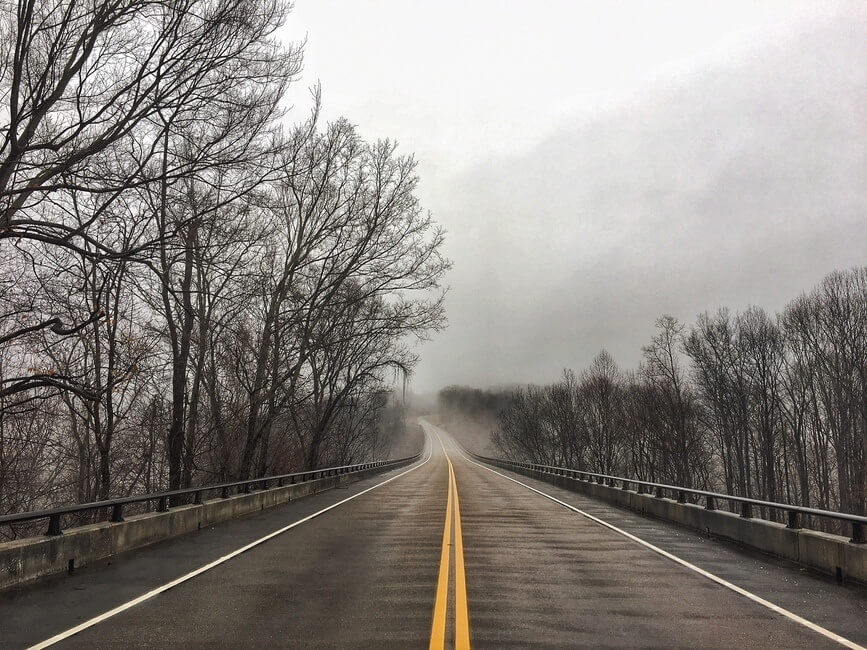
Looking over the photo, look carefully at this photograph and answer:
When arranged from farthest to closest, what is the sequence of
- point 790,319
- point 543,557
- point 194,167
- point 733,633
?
point 790,319
point 194,167
point 543,557
point 733,633

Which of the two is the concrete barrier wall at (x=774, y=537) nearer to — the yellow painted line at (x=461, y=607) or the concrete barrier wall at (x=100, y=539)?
the yellow painted line at (x=461, y=607)

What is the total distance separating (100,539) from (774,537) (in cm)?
1180

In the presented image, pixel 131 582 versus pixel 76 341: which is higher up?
pixel 76 341

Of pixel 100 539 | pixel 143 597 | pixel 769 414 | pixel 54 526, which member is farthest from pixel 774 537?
pixel 769 414

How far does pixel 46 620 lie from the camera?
650 cm

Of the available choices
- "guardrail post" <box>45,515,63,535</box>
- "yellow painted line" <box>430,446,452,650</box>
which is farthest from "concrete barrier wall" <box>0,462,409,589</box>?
"yellow painted line" <box>430,446,452,650</box>

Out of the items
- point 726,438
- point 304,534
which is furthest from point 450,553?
point 726,438

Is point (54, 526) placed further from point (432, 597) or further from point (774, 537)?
point (774, 537)

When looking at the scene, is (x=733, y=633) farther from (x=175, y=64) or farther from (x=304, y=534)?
(x=175, y=64)

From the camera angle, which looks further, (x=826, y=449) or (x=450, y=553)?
(x=826, y=449)

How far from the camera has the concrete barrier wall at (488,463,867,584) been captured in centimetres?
891

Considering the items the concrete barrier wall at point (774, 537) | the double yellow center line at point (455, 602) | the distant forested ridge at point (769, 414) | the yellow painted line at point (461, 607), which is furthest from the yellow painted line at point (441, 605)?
the distant forested ridge at point (769, 414)

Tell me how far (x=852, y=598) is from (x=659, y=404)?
62148 millimetres

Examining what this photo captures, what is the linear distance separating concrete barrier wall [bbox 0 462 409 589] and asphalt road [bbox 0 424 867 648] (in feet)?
1.08
